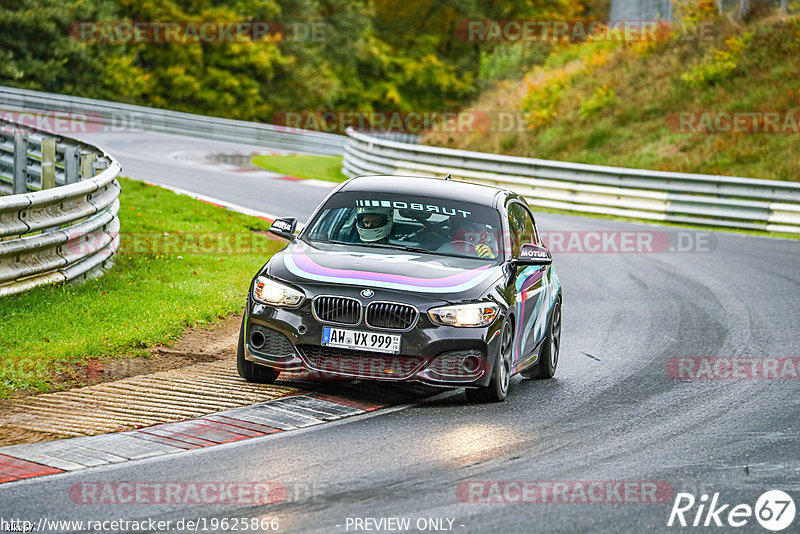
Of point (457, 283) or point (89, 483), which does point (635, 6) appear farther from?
Answer: point (89, 483)

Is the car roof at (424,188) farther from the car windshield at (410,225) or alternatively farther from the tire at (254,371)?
the tire at (254,371)

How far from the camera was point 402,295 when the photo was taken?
27.1 feet

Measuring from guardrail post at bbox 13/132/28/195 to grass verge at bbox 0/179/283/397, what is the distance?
4.94 feet

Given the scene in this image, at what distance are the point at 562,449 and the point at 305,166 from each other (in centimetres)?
2608

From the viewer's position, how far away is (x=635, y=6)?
43.5 meters

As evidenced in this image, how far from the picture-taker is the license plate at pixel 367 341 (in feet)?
26.9

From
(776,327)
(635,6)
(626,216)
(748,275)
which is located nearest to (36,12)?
(635,6)

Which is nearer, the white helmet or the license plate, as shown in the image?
the license plate
